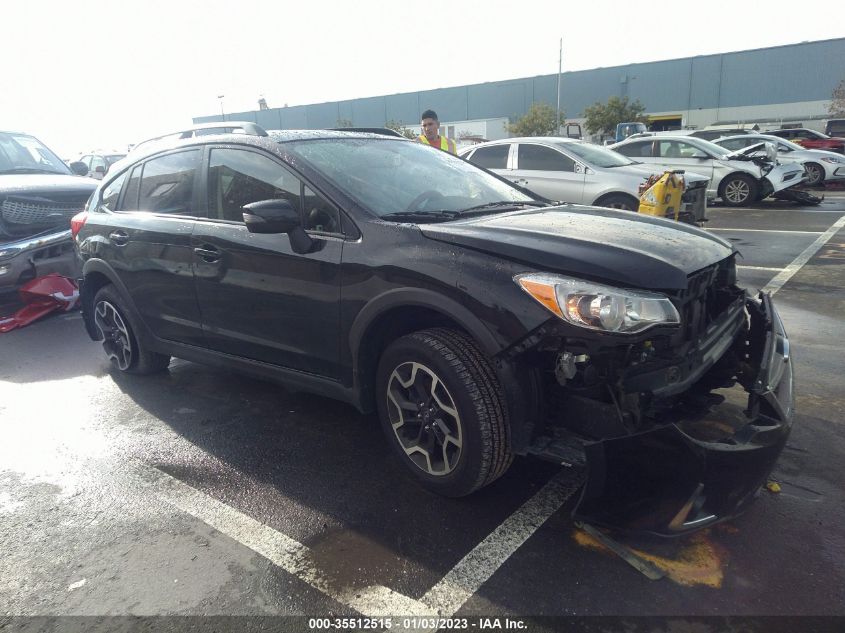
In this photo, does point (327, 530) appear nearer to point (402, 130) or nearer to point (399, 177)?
point (399, 177)

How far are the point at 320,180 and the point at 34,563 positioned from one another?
→ 88.0 inches

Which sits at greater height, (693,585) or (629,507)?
(629,507)

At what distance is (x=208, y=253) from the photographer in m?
3.66

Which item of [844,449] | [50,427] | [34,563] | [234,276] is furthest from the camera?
[50,427]

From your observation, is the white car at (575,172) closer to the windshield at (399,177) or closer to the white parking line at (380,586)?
the windshield at (399,177)

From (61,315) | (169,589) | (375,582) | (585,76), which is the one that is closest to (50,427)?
(169,589)

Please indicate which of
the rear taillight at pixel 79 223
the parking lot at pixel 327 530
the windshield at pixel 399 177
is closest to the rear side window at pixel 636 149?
the parking lot at pixel 327 530

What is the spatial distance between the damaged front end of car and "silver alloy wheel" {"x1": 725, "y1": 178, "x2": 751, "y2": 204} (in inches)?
474

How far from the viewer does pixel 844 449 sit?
10.4 feet

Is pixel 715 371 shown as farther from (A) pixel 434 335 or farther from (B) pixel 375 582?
(B) pixel 375 582

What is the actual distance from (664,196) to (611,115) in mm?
41188

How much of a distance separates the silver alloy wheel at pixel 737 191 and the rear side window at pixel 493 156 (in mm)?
6228

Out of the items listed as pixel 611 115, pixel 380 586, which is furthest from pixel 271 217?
pixel 611 115

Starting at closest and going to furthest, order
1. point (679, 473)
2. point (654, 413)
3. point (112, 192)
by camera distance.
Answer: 1. point (679, 473)
2. point (654, 413)
3. point (112, 192)
